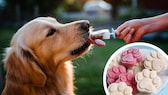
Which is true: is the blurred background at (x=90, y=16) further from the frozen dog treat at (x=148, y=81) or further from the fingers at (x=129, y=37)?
the frozen dog treat at (x=148, y=81)

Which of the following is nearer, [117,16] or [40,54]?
[40,54]

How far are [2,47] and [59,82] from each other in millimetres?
222

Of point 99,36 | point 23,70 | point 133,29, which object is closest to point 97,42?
point 99,36

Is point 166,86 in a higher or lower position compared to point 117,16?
lower

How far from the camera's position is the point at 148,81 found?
4.36 feet

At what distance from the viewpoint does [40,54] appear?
1.36 m

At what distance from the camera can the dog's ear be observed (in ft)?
4.33

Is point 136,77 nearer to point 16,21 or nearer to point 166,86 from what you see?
point 166,86

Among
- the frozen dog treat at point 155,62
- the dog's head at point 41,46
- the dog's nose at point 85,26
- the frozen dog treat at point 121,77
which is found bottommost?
the frozen dog treat at point 121,77

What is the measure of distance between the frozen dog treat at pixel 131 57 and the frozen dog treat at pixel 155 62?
0.03 meters

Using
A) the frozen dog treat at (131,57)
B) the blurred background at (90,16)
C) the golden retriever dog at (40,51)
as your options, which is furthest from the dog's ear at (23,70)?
the frozen dog treat at (131,57)

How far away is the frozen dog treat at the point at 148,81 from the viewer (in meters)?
1.33

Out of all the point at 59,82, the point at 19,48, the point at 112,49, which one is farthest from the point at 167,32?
the point at 19,48

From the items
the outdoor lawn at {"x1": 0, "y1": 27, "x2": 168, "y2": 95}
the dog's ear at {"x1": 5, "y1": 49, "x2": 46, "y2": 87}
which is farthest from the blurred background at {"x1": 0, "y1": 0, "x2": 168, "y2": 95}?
the dog's ear at {"x1": 5, "y1": 49, "x2": 46, "y2": 87}
